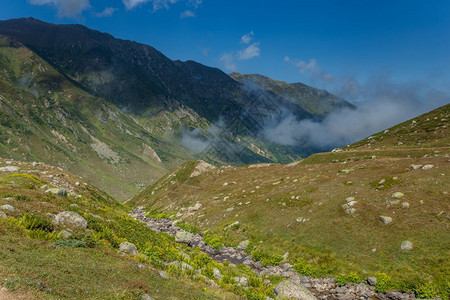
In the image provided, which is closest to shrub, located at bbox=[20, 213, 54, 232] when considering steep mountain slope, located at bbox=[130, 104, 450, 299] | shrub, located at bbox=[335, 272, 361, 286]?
steep mountain slope, located at bbox=[130, 104, 450, 299]

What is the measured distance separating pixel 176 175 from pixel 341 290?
355 feet

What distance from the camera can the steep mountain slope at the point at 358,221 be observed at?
25.1 m

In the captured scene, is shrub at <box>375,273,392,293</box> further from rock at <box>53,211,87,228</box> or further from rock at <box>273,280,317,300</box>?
rock at <box>53,211,87,228</box>

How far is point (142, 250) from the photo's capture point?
80.1ft

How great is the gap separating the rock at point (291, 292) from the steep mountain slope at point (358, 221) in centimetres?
634

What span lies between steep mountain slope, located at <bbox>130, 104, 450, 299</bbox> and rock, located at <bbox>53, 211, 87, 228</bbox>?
23.8 metres

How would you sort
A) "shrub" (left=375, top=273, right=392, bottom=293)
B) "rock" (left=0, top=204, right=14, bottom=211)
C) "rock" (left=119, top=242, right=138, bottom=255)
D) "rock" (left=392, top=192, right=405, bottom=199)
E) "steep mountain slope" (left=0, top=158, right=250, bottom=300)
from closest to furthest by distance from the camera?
"steep mountain slope" (left=0, top=158, right=250, bottom=300)
"rock" (left=0, top=204, right=14, bottom=211)
"rock" (left=119, top=242, right=138, bottom=255)
"shrub" (left=375, top=273, right=392, bottom=293)
"rock" (left=392, top=192, right=405, bottom=199)

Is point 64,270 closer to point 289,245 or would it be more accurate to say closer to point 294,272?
point 294,272

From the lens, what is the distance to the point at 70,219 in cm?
2223

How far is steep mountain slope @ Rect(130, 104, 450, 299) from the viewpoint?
25.1 meters

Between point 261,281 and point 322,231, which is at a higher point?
point 322,231

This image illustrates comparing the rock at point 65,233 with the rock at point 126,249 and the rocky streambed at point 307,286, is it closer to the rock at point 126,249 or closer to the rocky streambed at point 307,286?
the rock at point 126,249

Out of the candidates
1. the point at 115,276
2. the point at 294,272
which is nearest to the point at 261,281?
the point at 294,272

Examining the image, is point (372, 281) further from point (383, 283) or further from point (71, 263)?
point (71, 263)
